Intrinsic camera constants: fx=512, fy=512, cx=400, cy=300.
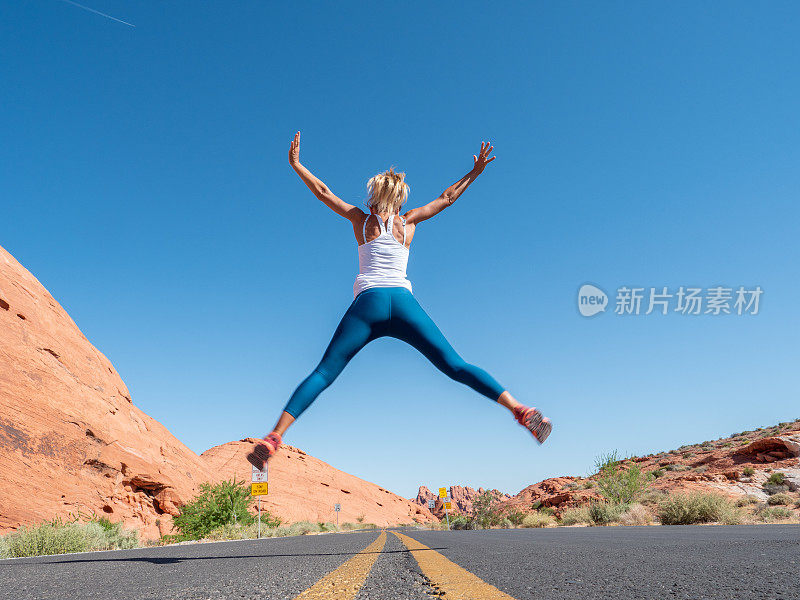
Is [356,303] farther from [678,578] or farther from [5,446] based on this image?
[5,446]

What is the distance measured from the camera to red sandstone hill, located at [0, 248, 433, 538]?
21.4 meters

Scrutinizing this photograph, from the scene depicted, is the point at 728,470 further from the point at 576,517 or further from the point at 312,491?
the point at 312,491

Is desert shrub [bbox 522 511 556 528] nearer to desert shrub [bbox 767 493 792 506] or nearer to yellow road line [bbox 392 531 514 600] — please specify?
desert shrub [bbox 767 493 792 506]

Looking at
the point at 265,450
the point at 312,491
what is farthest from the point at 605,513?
the point at 312,491

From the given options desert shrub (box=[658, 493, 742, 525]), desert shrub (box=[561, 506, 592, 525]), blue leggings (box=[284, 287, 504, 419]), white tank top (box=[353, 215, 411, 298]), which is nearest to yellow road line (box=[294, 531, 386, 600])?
blue leggings (box=[284, 287, 504, 419])

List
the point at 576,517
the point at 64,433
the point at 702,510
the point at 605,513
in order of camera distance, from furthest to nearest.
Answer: the point at 64,433
the point at 576,517
the point at 605,513
the point at 702,510

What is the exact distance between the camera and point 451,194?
5113 millimetres

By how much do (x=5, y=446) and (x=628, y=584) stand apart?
2587 cm

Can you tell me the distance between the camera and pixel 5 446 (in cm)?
2100

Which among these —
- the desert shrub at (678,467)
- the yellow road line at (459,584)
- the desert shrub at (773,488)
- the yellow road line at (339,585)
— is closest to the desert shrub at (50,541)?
the yellow road line at (339,585)

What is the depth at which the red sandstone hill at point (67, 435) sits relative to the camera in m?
21.4

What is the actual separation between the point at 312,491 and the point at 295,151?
71.7 meters

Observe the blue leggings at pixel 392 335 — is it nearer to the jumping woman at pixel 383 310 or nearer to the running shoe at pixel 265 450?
the jumping woman at pixel 383 310

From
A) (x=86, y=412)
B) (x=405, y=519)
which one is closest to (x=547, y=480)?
(x=405, y=519)
